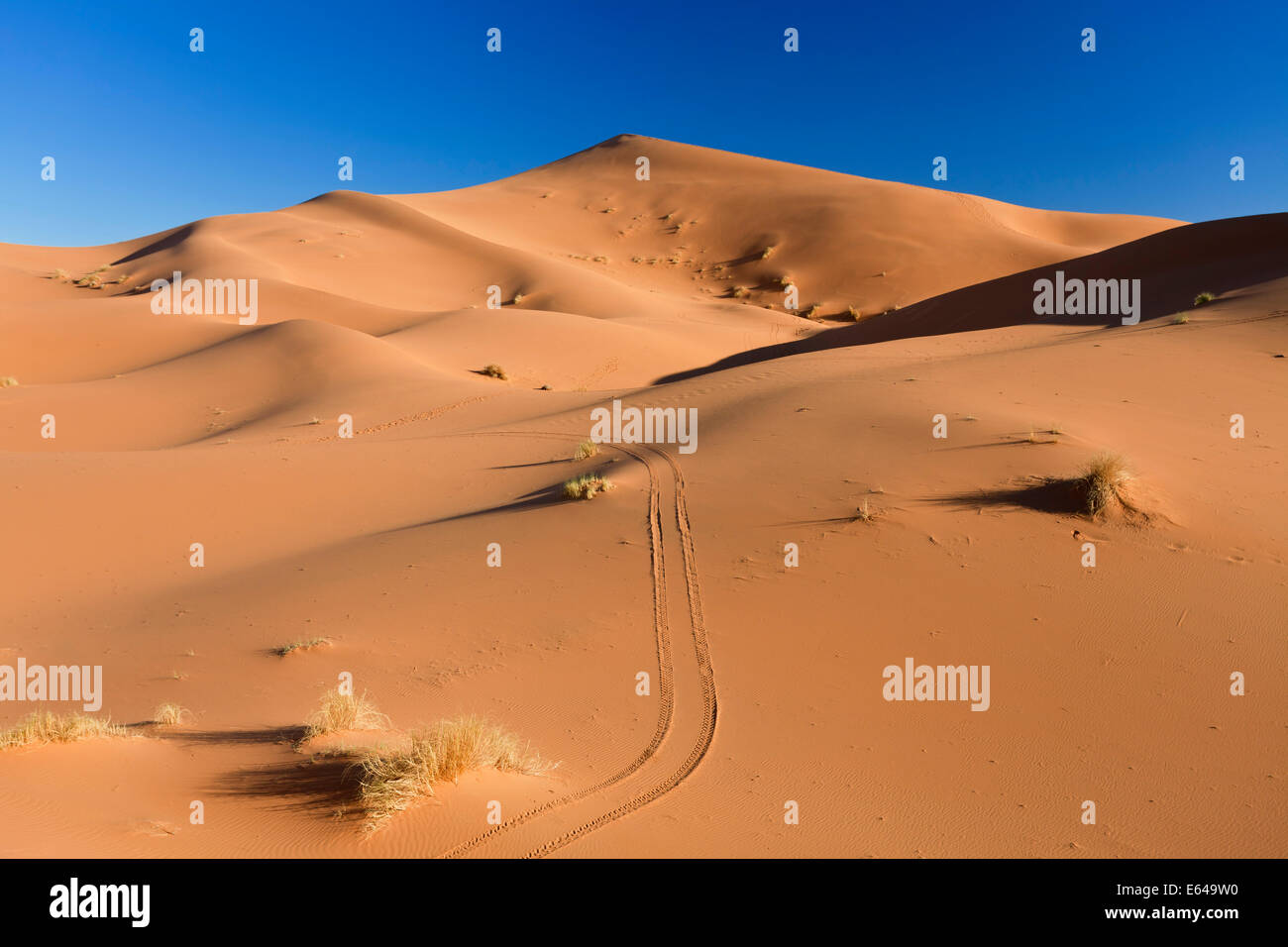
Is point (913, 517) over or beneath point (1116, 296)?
beneath

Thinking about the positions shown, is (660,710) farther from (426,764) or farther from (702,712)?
(426,764)

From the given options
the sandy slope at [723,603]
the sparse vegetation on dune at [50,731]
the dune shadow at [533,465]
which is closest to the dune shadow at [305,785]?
the sandy slope at [723,603]

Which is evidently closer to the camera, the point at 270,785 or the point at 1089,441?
the point at 270,785

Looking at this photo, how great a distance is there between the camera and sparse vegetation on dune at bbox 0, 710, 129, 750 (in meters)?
4.56

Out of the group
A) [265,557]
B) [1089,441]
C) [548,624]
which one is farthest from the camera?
[265,557]

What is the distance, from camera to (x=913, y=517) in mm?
7949

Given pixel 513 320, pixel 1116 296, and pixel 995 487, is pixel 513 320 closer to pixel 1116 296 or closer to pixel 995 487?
pixel 1116 296

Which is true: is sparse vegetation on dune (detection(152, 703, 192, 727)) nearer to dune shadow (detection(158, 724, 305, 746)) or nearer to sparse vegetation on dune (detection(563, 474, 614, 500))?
dune shadow (detection(158, 724, 305, 746))

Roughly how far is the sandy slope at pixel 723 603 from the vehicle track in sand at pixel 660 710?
0.10ft

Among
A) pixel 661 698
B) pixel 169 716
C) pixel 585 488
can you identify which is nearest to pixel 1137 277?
pixel 585 488

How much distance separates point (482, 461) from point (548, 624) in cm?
637

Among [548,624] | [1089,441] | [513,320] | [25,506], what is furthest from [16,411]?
[1089,441]

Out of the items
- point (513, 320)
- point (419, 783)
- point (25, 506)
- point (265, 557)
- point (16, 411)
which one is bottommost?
point (419, 783)

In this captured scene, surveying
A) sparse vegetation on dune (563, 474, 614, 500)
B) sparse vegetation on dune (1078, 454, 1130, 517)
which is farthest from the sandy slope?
sparse vegetation on dune (563, 474, 614, 500)
